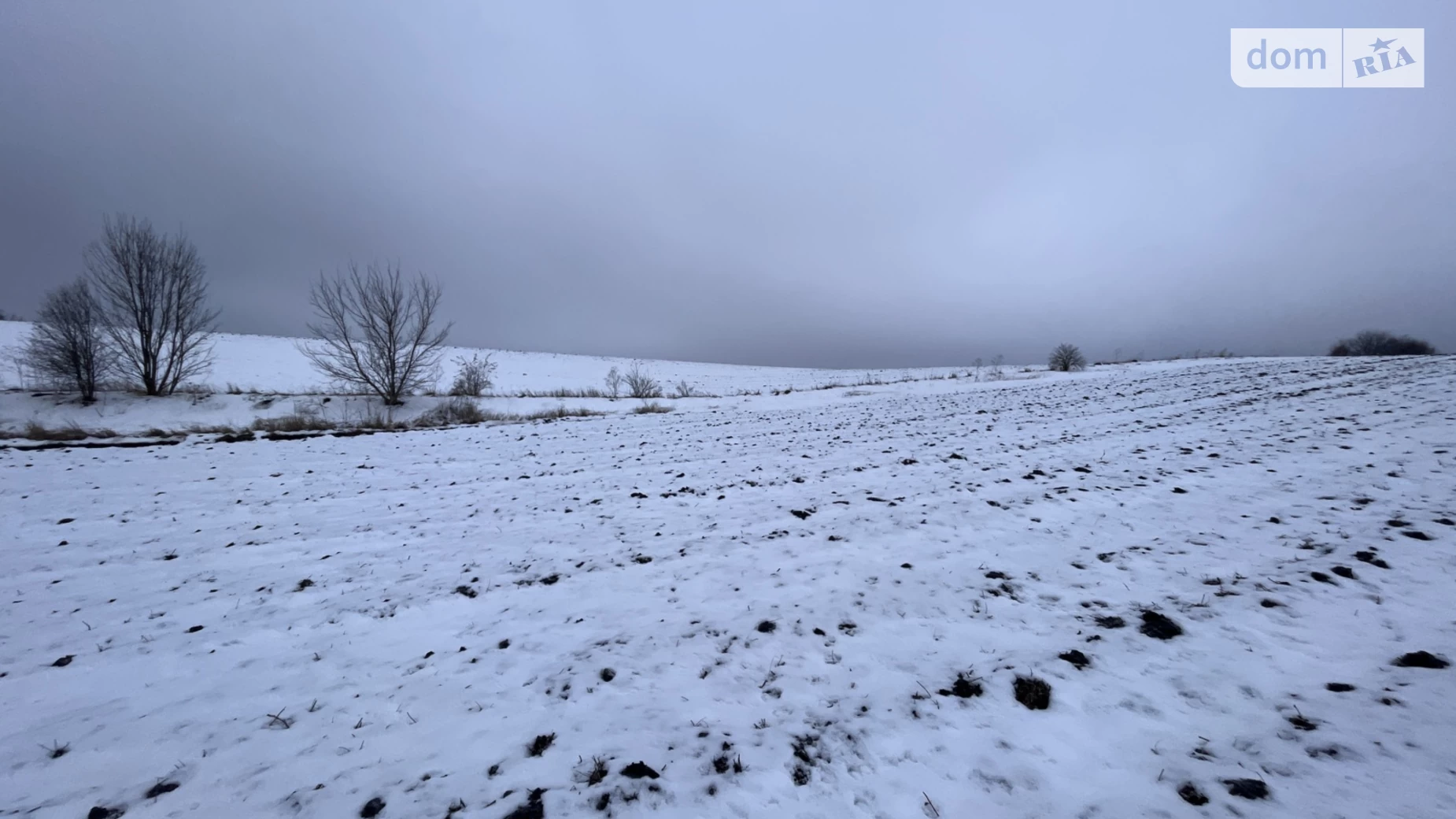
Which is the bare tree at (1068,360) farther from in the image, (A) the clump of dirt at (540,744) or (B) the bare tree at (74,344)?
(B) the bare tree at (74,344)

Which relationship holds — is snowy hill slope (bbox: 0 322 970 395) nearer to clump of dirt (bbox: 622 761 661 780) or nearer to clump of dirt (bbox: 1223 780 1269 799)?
clump of dirt (bbox: 622 761 661 780)

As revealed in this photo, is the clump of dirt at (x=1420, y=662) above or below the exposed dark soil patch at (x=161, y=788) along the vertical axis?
above

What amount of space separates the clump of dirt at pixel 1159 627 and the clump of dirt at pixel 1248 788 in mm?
1108

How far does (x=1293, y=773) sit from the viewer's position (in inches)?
78.0

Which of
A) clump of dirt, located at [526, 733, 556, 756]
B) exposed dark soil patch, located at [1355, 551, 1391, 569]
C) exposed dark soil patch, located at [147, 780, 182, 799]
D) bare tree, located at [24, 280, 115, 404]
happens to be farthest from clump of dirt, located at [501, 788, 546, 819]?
bare tree, located at [24, 280, 115, 404]

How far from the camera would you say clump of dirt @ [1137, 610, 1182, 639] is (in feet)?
9.72

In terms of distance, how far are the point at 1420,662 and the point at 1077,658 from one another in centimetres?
161

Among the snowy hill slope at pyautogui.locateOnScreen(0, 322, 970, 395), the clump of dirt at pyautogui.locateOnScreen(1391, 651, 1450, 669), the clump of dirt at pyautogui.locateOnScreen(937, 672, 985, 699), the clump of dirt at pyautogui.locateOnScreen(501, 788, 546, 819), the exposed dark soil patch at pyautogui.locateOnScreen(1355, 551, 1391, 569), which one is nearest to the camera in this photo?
the clump of dirt at pyautogui.locateOnScreen(501, 788, 546, 819)

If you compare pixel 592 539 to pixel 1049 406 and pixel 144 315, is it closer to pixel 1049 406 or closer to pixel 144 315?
pixel 1049 406

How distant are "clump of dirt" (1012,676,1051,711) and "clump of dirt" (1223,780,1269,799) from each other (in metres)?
0.67

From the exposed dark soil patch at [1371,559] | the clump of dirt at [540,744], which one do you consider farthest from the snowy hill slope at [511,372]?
the exposed dark soil patch at [1371,559]

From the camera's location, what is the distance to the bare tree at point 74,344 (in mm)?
19328

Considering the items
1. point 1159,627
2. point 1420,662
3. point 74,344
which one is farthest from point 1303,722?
point 74,344

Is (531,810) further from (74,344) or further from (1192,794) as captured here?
(74,344)
